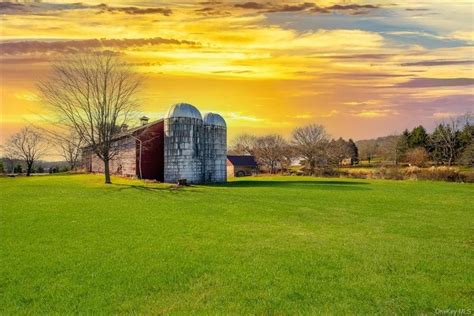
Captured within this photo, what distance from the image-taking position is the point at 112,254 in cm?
1055

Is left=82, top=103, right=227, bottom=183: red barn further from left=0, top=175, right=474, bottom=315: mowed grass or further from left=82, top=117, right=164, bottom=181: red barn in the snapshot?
Answer: left=0, top=175, right=474, bottom=315: mowed grass

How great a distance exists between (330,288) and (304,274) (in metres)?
0.97

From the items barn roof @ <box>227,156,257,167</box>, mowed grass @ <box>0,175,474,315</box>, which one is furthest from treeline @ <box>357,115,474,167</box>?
mowed grass @ <box>0,175,474,315</box>

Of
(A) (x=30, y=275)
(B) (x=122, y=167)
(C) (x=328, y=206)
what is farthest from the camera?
(B) (x=122, y=167)

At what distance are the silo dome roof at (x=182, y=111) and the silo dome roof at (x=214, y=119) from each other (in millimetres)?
2379

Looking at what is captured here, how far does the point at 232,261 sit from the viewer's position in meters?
9.98

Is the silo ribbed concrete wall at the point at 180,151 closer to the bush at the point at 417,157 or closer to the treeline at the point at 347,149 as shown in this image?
the treeline at the point at 347,149

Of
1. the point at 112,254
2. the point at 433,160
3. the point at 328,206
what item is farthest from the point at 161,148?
the point at 433,160

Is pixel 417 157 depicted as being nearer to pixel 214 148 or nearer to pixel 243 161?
pixel 243 161

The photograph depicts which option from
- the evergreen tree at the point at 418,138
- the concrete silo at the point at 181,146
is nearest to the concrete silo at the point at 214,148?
the concrete silo at the point at 181,146

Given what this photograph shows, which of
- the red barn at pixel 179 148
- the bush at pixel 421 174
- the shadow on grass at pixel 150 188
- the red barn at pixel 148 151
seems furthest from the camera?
the bush at pixel 421 174

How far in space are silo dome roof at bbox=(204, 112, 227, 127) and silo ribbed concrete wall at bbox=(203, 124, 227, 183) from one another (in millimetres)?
365

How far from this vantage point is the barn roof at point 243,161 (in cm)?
7466

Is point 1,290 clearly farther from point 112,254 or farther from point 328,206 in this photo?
point 328,206
